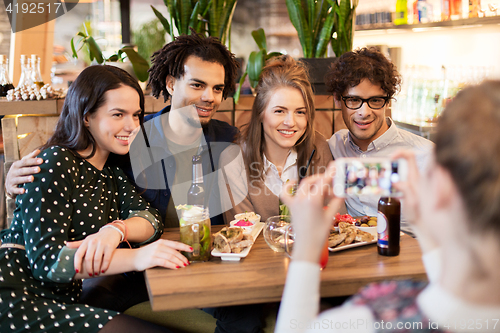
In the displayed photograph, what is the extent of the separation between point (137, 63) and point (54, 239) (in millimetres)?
1387

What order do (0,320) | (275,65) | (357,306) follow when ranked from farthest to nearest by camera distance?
(275,65) < (0,320) < (357,306)

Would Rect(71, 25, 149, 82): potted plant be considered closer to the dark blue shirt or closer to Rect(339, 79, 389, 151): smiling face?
the dark blue shirt

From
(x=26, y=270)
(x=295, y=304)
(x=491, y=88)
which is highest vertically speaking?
(x=491, y=88)

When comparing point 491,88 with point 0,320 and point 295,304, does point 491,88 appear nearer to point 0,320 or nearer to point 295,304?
point 295,304

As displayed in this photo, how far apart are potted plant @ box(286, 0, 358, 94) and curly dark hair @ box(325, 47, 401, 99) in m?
0.42

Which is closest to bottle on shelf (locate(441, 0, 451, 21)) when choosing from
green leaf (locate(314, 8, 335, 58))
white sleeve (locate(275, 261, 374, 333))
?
green leaf (locate(314, 8, 335, 58))

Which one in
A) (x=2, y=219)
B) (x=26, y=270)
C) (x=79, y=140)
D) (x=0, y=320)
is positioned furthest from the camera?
(x=2, y=219)

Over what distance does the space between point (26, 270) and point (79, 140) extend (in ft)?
1.52

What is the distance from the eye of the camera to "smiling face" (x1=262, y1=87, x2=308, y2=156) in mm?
1831

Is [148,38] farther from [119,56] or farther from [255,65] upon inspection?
[255,65]

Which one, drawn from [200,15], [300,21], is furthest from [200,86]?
[300,21]

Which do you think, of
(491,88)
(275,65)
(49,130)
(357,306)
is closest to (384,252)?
(357,306)

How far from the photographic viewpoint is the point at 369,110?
6.39 ft

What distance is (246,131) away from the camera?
1983mm
